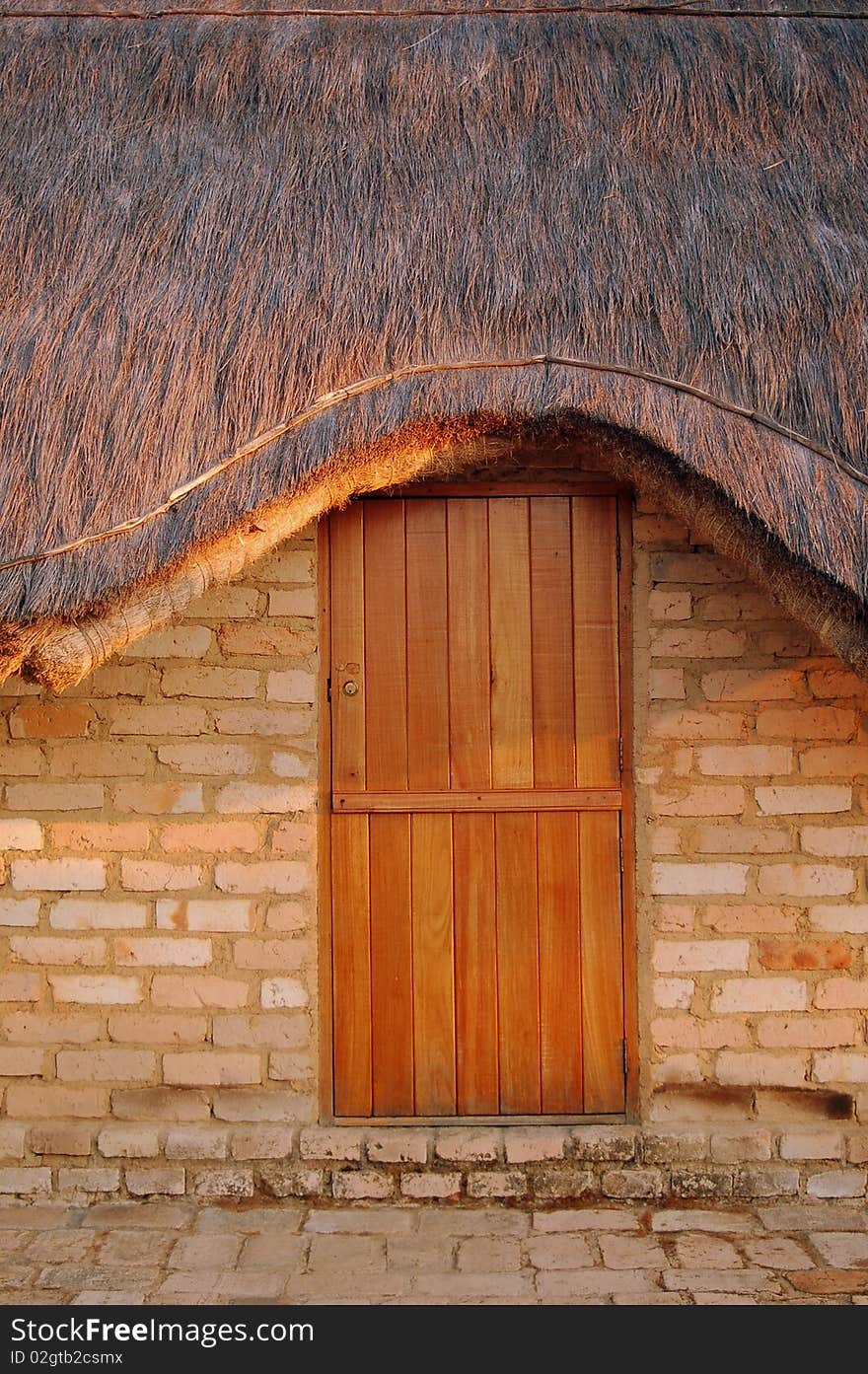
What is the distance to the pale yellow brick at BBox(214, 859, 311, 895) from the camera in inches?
139

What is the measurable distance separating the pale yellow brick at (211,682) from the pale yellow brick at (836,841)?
6.11 feet

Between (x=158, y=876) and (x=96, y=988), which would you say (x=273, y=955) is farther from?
(x=96, y=988)

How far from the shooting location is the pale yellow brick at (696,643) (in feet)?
11.7

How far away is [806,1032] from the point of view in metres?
3.50

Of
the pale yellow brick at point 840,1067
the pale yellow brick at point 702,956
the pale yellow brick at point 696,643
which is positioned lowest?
the pale yellow brick at point 840,1067

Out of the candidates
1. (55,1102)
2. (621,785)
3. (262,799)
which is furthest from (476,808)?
(55,1102)

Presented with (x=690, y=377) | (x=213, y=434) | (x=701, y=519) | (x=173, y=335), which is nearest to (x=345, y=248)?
(x=173, y=335)

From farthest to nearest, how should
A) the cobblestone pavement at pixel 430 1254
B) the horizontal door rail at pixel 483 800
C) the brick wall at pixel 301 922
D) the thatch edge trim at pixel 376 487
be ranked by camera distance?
the horizontal door rail at pixel 483 800 → the brick wall at pixel 301 922 → the cobblestone pavement at pixel 430 1254 → the thatch edge trim at pixel 376 487

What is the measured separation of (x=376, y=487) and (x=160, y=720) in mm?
1076

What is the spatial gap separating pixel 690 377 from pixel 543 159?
1092 mm

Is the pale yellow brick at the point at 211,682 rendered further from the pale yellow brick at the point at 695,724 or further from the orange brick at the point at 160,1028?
the pale yellow brick at the point at 695,724

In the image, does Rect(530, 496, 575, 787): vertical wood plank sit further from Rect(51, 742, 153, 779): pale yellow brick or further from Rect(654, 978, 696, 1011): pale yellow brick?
Rect(51, 742, 153, 779): pale yellow brick

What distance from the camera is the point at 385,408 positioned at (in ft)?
9.64

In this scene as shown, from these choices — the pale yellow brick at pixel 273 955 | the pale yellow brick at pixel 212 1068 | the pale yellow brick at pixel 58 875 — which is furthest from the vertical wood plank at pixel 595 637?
the pale yellow brick at pixel 58 875
